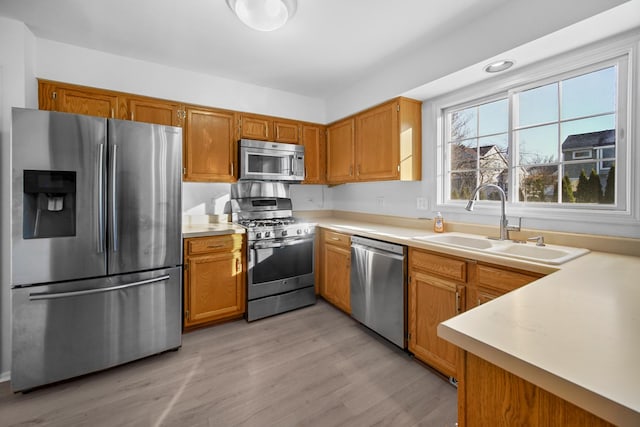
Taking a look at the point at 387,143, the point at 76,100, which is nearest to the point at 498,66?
the point at 387,143

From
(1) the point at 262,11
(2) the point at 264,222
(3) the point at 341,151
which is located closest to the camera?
(1) the point at 262,11

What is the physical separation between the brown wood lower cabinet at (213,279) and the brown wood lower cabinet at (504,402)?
7.62ft

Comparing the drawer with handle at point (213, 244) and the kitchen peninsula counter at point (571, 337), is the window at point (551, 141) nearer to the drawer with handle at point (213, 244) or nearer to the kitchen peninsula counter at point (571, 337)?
the kitchen peninsula counter at point (571, 337)

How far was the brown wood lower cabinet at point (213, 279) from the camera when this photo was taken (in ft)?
8.50

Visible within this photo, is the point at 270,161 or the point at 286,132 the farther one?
the point at 286,132

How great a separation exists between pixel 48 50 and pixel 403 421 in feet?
12.4

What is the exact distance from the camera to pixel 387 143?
281 cm

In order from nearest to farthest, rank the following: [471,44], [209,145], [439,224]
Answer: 1. [471,44]
2. [439,224]
3. [209,145]

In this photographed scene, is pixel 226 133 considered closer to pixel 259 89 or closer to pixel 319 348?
pixel 259 89

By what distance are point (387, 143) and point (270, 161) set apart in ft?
4.30

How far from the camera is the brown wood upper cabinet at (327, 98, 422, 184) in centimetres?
272

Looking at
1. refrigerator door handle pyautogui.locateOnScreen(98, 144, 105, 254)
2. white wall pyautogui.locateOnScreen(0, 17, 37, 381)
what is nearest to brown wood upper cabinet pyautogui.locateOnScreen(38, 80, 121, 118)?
white wall pyautogui.locateOnScreen(0, 17, 37, 381)

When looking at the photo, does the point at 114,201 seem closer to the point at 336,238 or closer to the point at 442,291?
the point at 336,238

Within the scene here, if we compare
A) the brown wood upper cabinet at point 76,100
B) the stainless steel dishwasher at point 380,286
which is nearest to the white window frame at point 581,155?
the stainless steel dishwasher at point 380,286
